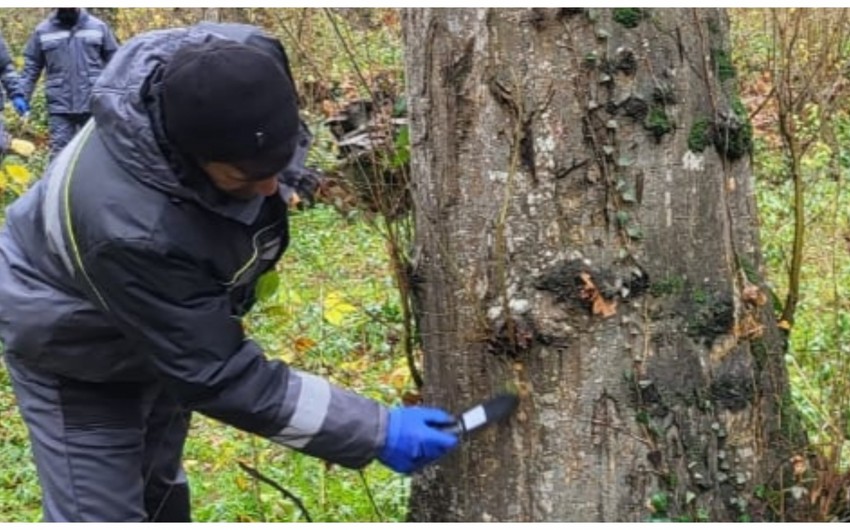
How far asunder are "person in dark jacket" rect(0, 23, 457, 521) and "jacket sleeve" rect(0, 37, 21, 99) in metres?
7.72

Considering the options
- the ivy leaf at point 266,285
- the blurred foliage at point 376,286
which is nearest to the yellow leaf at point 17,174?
the blurred foliage at point 376,286

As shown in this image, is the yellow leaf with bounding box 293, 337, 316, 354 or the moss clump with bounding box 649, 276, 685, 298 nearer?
the moss clump with bounding box 649, 276, 685, 298

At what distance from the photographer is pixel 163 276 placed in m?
2.77

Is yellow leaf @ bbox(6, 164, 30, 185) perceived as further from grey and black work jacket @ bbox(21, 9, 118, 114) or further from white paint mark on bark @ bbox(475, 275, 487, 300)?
grey and black work jacket @ bbox(21, 9, 118, 114)

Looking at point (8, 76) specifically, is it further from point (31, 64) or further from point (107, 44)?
point (107, 44)

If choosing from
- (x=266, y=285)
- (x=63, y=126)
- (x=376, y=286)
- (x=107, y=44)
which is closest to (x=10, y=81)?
(x=63, y=126)

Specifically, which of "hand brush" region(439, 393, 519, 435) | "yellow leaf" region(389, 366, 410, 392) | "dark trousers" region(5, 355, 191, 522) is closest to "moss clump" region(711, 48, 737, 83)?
"hand brush" region(439, 393, 519, 435)

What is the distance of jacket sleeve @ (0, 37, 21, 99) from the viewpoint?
35.2 feet

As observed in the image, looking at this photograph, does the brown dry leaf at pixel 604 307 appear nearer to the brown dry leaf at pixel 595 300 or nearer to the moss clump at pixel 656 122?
the brown dry leaf at pixel 595 300

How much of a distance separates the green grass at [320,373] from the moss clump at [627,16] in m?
1.56

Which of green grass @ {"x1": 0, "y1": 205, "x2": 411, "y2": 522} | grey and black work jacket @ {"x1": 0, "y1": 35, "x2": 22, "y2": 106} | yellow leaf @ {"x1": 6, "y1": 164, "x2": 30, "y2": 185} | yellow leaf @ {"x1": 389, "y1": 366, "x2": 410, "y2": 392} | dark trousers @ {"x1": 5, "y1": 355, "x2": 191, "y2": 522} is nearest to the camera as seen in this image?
dark trousers @ {"x1": 5, "y1": 355, "x2": 191, "y2": 522}

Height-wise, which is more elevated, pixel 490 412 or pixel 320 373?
pixel 490 412

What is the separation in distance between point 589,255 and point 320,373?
291 cm

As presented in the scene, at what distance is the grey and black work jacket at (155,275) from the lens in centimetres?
276
